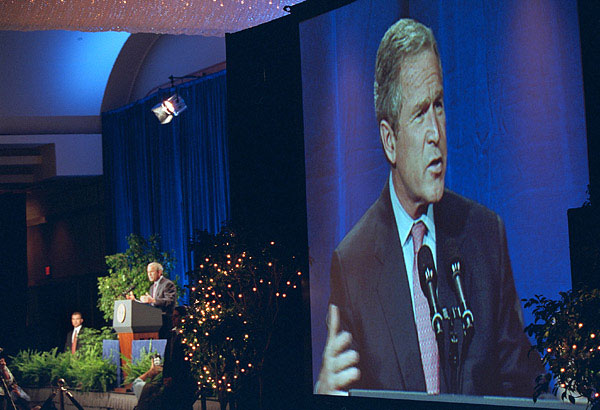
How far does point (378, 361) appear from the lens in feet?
18.1

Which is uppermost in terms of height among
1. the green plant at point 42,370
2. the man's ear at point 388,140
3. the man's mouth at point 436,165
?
the man's ear at point 388,140

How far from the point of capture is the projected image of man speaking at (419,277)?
15.6ft

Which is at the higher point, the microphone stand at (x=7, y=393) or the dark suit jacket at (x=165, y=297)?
the dark suit jacket at (x=165, y=297)

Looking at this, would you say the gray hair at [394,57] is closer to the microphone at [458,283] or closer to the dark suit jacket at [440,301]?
the dark suit jacket at [440,301]

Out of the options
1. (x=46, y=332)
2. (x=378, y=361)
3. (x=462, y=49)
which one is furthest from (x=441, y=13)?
(x=46, y=332)

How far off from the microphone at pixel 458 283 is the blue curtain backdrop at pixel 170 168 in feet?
19.5

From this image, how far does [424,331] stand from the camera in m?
5.18

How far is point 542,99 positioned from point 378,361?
1.98 m

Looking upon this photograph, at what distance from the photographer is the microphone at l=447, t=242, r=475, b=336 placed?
16.0ft

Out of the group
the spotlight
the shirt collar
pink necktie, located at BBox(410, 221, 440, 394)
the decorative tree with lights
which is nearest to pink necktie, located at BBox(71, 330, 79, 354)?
the spotlight

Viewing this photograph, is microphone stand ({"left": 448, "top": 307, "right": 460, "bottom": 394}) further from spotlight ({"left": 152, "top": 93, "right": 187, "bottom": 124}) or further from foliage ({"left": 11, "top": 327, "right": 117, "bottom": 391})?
spotlight ({"left": 152, "top": 93, "right": 187, "bottom": 124})

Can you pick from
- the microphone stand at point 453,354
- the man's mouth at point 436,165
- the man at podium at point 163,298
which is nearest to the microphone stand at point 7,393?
the man at podium at point 163,298

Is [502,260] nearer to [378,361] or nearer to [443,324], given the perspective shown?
[443,324]

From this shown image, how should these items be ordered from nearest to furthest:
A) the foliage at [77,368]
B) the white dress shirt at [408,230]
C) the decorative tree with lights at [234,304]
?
the white dress shirt at [408,230]
the decorative tree with lights at [234,304]
the foliage at [77,368]
